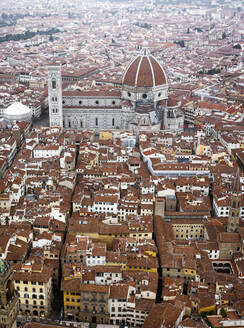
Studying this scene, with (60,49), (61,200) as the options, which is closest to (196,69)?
(60,49)

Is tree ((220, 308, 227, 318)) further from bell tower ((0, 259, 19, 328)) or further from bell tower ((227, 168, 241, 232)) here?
bell tower ((0, 259, 19, 328))

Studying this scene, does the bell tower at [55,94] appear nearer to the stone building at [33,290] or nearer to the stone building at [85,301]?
the stone building at [33,290]

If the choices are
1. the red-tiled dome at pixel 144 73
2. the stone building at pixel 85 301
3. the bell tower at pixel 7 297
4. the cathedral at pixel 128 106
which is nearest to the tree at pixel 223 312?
the stone building at pixel 85 301

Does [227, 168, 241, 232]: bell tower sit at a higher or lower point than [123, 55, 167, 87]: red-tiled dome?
lower

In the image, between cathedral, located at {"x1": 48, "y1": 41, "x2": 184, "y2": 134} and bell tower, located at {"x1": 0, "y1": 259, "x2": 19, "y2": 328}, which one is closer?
bell tower, located at {"x1": 0, "y1": 259, "x2": 19, "y2": 328}

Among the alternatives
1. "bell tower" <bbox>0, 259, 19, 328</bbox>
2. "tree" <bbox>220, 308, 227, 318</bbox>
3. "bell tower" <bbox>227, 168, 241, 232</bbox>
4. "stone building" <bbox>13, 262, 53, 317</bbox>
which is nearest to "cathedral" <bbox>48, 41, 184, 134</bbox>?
"bell tower" <bbox>227, 168, 241, 232</bbox>

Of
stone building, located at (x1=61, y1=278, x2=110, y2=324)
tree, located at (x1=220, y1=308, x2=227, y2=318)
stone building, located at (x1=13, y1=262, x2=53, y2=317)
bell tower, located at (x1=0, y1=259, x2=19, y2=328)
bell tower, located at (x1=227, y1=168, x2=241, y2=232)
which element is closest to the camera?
bell tower, located at (x1=0, y1=259, x2=19, y2=328)

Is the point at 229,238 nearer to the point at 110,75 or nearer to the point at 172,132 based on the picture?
the point at 172,132
